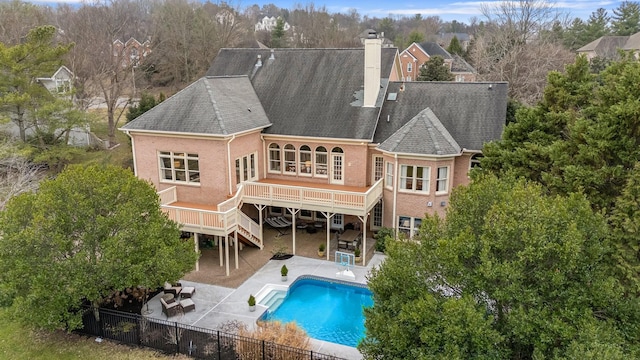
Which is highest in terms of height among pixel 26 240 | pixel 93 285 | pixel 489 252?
pixel 489 252

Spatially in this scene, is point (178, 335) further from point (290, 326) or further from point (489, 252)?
point (489, 252)

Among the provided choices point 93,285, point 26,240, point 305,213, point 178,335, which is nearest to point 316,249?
point 305,213

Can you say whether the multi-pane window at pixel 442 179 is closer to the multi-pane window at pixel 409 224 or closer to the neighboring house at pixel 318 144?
the neighboring house at pixel 318 144

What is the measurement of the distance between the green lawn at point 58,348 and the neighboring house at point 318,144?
618cm

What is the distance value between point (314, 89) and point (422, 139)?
25.5 feet

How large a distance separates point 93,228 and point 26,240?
187cm

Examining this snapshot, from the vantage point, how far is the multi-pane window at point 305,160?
25.0m

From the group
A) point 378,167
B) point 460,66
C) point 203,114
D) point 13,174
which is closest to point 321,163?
point 378,167

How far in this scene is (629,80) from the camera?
1305cm

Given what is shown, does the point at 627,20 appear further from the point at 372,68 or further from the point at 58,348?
the point at 58,348

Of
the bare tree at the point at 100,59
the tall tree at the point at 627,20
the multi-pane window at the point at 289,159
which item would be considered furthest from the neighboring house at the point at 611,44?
the bare tree at the point at 100,59

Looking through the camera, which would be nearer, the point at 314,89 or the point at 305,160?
the point at 305,160

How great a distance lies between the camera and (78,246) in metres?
14.6

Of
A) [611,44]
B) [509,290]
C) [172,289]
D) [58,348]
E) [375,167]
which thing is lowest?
[58,348]
